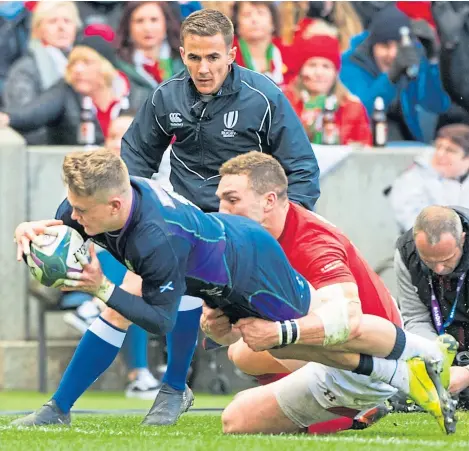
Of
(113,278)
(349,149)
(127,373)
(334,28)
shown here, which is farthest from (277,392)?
(334,28)

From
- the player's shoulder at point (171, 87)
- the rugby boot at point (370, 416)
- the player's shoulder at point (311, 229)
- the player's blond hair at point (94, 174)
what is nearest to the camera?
the player's blond hair at point (94, 174)

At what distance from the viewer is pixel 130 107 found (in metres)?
11.6

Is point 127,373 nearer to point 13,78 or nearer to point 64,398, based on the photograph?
point 13,78

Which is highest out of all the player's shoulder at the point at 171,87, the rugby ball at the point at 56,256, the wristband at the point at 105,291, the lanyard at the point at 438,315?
the player's shoulder at the point at 171,87

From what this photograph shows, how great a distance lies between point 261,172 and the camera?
20.7 ft

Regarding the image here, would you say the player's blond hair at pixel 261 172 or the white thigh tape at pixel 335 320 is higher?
the player's blond hair at pixel 261 172

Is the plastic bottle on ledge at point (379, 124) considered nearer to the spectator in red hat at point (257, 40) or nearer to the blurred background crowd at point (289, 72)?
the blurred background crowd at point (289, 72)

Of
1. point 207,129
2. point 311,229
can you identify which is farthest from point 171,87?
point 311,229

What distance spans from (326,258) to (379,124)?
19.5 feet

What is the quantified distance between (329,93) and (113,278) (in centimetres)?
291

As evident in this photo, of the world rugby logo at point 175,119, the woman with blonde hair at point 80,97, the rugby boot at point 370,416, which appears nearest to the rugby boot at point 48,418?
the rugby boot at point 370,416

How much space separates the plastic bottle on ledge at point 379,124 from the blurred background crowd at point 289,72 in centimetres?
1

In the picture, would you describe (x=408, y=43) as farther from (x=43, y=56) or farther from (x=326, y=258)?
(x=326, y=258)

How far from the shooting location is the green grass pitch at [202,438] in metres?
5.73
